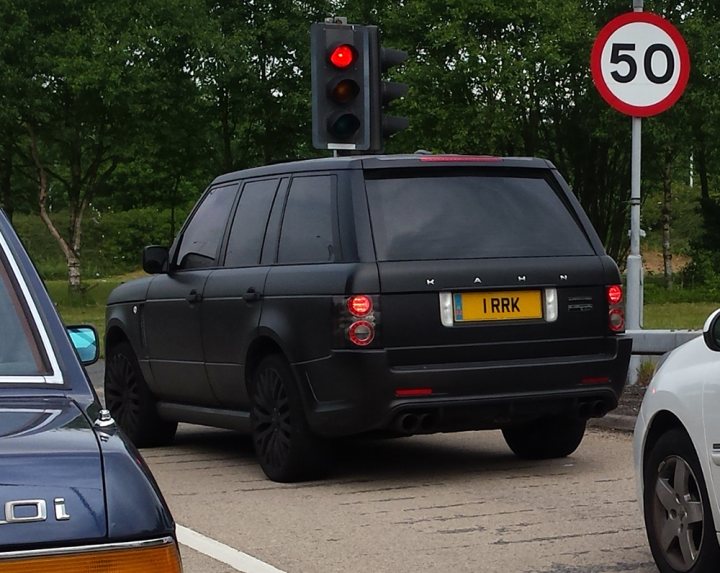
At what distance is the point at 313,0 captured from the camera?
52.4m

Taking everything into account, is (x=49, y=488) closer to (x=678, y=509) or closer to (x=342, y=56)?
(x=678, y=509)

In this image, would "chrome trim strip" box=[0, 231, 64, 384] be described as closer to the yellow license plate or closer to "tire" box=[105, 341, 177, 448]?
the yellow license plate

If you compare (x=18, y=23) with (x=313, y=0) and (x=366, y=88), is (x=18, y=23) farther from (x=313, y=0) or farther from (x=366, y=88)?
(x=366, y=88)

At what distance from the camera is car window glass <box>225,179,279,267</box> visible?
31.6 ft

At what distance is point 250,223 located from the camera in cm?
982

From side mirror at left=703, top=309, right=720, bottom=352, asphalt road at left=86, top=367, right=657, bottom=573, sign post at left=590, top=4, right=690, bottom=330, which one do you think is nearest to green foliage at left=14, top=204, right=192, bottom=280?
sign post at left=590, top=4, right=690, bottom=330

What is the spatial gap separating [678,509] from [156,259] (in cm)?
546

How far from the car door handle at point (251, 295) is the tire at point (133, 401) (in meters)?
1.92

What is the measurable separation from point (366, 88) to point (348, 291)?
17.9 ft

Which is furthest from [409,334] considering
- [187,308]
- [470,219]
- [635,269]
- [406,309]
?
[635,269]

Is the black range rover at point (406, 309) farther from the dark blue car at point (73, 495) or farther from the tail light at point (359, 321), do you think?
the dark blue car at point (73, 495)

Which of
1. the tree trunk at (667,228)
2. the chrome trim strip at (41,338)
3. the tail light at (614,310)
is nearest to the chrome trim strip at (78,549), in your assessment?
the chrome trim strip at (41,338)

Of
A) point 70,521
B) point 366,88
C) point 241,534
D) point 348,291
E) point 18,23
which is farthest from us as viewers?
point 18,23

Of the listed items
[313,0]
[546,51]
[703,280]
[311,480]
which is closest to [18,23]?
[313,0]
